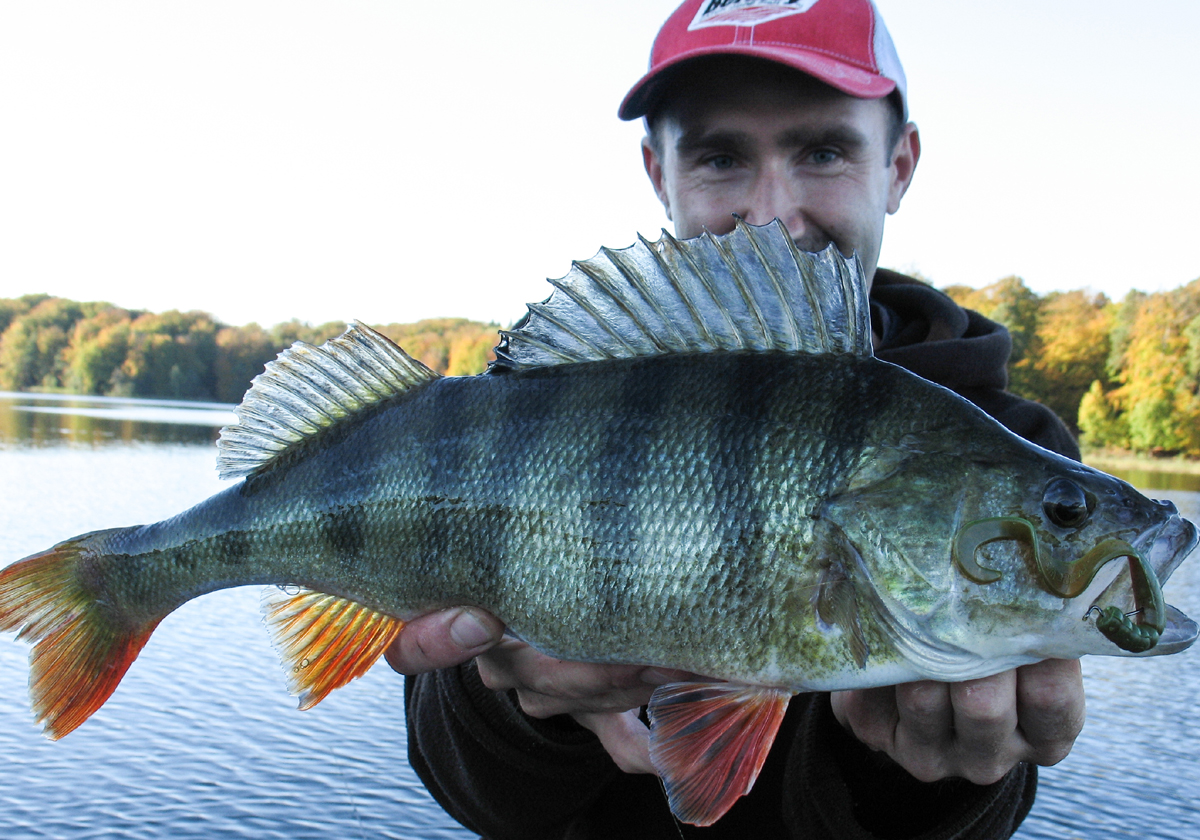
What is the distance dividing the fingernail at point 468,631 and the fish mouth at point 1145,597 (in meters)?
1.26

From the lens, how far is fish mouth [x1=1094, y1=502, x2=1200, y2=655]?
5.16ft

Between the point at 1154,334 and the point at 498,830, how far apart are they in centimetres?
4755

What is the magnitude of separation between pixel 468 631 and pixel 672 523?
23.1 inches

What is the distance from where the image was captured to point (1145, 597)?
1588 millimetres

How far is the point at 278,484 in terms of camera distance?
228cm

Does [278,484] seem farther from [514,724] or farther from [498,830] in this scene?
[498,830]

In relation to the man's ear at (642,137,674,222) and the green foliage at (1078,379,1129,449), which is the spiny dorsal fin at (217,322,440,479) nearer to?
the man's ear at (642,137,674,222)

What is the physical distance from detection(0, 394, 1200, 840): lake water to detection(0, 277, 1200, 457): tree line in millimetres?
5698

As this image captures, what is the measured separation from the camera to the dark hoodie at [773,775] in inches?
96.6

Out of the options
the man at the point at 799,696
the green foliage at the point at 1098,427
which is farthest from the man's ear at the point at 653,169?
the green foliage at the point at 1098,427

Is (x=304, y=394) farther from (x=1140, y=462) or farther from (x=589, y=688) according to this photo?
(x=1140, y=462)

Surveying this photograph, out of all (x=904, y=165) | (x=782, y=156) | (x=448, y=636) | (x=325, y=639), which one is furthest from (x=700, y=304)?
(x=904, y=165)

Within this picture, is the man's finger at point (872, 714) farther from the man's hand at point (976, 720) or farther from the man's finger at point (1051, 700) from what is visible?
the man's finger at point (1051, 700)

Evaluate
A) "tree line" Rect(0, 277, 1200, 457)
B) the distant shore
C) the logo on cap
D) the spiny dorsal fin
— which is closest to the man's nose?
the logo on cap
